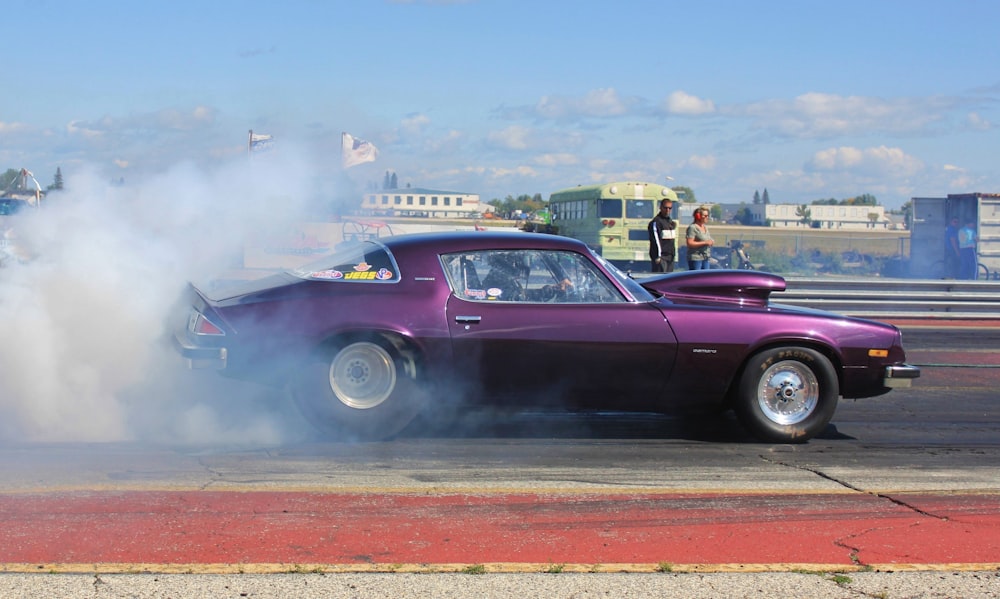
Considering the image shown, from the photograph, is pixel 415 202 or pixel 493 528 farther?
pixel 415 202

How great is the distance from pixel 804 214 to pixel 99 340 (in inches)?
3982

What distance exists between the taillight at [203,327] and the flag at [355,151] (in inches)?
116

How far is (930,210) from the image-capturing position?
28891 mm

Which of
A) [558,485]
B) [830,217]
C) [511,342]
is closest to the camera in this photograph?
[558,485]

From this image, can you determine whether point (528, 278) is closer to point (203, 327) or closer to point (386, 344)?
point (386, 344)

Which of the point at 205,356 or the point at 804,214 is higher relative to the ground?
the point at 804,214

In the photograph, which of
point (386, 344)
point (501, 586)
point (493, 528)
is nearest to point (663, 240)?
point (386, 344)

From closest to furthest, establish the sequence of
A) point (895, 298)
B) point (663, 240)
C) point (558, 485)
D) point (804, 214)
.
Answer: point (558, 485) < point (663, 240) < point (895, 298) < point (804, 214)

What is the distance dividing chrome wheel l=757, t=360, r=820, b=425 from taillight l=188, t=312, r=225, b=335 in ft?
11.7

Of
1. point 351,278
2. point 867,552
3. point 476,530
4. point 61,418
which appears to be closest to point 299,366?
point 351,278

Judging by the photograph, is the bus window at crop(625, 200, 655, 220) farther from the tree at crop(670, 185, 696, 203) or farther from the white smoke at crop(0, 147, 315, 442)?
the white smoke at crop(0, 147, 315, 442)

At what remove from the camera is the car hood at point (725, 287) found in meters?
7.11

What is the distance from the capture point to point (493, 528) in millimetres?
4727

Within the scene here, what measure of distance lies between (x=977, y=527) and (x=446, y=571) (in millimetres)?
2675
